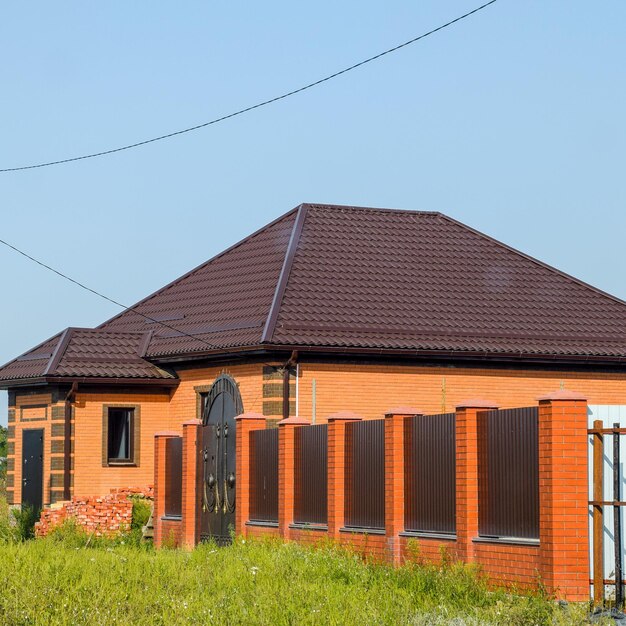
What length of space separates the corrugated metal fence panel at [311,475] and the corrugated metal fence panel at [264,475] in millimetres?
789

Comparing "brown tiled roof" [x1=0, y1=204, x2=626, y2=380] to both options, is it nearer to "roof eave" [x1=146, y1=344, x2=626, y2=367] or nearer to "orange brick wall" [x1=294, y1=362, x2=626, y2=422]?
"roof eave" [x1=146, y1=344, x2=626, y2=367]

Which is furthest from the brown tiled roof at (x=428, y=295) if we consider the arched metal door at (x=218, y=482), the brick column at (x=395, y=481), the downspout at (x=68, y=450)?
the brick column at (x=395, y=481)

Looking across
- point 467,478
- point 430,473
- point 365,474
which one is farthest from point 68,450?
point 467,478

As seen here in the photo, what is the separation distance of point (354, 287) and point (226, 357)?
3.15m

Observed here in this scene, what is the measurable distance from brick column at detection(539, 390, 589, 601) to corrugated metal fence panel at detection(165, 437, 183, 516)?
41.3 ft

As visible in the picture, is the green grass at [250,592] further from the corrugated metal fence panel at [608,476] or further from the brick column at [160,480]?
the brick column at [160,480]

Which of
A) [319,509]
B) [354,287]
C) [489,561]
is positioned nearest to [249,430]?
[319,509]

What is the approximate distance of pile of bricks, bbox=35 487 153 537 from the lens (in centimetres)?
2680

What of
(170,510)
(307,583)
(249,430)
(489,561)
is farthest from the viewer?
A: (170,510)

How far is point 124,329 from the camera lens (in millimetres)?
31297

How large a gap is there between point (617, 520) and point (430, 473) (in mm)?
3745

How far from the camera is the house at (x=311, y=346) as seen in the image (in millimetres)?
25969

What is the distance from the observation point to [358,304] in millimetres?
27344

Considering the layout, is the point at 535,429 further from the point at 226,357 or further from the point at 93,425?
the point at 93,425
